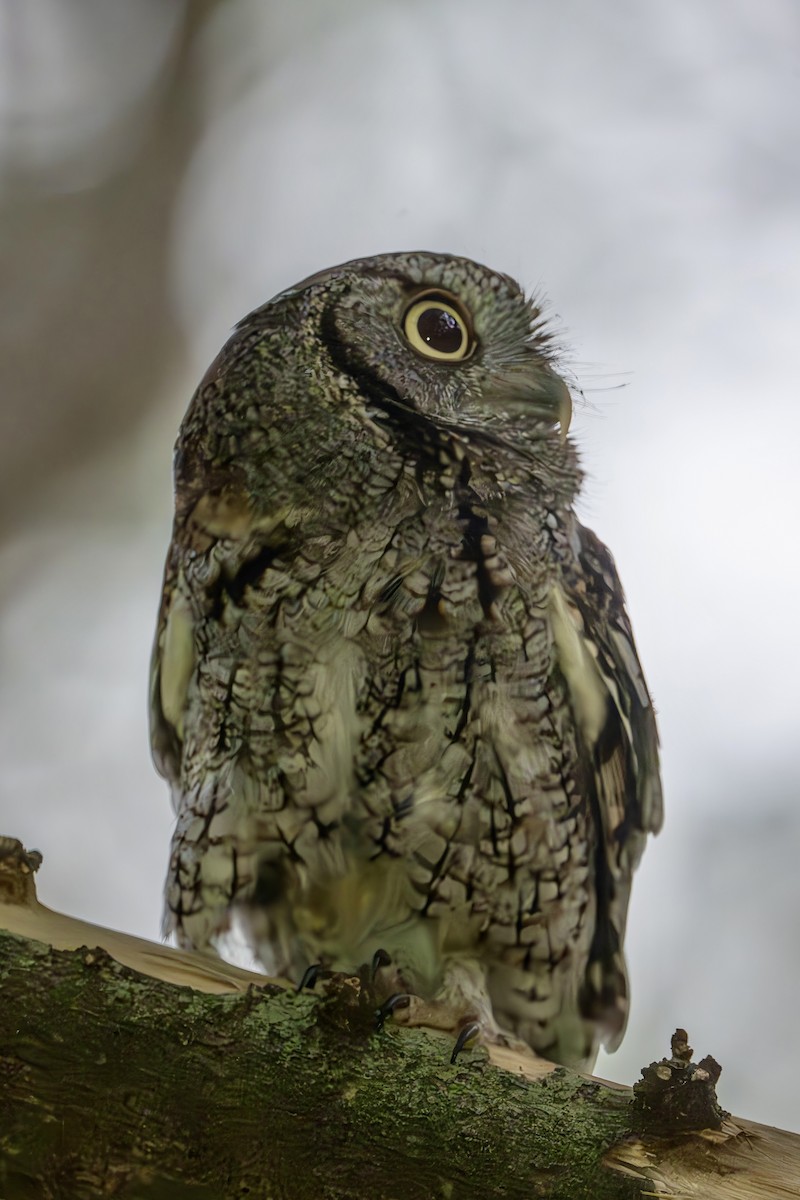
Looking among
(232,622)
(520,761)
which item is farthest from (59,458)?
(520,761)

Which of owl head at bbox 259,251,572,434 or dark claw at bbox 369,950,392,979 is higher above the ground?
owl head at bbox 259,251,572,434

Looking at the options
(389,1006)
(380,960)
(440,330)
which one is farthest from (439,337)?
(389,1006)

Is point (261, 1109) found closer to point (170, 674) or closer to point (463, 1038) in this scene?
point (463, 1038)

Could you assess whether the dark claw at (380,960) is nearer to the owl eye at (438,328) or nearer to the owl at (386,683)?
the owl at (386,683)

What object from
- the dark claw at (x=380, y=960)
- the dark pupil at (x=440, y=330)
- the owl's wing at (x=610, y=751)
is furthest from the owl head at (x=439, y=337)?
the dark claw at (x=380, y=960)

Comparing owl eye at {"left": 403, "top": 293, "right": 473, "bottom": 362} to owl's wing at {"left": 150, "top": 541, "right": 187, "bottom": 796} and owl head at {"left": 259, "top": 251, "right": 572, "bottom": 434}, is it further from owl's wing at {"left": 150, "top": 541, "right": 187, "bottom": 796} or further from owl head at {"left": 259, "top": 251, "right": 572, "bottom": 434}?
owl's wing at {"left": 150, "top": 541, "right": 187, "bottom": 796}

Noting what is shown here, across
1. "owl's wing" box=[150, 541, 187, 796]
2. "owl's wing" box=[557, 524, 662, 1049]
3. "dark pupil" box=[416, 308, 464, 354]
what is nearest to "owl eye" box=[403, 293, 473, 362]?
"dark pupil" box=[416, 308, 464, 354]
